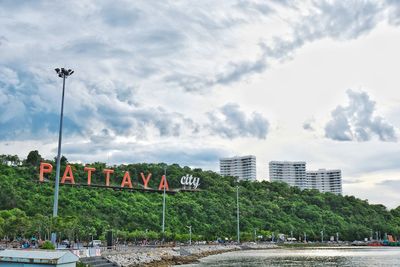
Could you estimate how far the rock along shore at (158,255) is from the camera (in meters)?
43.6

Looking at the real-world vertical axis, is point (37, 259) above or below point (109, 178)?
below

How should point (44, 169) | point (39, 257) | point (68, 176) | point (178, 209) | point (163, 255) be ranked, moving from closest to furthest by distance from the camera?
point (39, 257) → point (163, 255) → point (44, 169) → point (68, 176) → point (178, 209)

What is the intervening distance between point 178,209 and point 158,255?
184 ft

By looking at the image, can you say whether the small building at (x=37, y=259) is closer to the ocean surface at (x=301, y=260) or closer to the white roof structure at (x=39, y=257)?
the white roof structure at (x=39, y=257)

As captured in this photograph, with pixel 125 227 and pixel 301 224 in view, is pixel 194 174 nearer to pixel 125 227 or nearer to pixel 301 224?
pixel 301 224

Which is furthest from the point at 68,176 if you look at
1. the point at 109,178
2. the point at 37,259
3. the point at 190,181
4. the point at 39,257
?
the point at 37,259

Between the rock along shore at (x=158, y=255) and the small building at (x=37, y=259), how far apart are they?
22.2m

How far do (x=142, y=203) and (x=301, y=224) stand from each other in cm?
5004

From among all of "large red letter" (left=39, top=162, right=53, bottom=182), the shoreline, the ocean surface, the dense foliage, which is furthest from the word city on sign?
the ocean surface

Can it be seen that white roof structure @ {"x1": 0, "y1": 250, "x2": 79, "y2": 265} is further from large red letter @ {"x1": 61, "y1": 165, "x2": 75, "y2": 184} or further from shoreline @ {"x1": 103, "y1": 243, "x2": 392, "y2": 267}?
large red letter @ {"x1": 61, "y1": 165, "x2": 75, "y2": 184}

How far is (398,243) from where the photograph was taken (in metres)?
132

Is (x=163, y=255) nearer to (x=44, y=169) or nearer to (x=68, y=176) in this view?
(x=44, y=169)

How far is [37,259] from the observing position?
19.0 metres

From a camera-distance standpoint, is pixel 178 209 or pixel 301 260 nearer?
pixel 301 260
